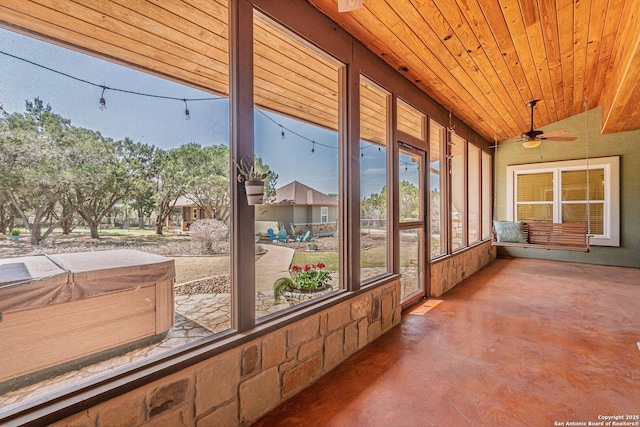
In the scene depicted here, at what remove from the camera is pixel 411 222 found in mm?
3689

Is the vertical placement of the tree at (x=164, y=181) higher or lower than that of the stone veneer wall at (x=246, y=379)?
higher

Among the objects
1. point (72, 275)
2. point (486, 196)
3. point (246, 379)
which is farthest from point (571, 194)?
point (72, 275)

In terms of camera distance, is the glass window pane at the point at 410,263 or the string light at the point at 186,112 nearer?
the string light at the point at 186,112

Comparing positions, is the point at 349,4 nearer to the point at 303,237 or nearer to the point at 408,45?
the point at 303,237

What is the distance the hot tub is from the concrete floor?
930 mm

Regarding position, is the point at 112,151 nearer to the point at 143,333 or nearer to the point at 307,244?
the point at 143,333

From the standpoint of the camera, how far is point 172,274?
1604mm

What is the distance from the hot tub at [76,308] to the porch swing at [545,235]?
18.4 feet

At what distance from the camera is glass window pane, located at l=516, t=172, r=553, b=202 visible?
667 cm

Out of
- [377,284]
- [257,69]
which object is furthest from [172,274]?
[377,284]

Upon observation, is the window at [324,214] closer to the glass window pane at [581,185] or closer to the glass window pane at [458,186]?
the glass window pane at [458,186]

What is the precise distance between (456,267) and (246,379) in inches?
162

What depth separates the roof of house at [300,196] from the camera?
2.18 metres

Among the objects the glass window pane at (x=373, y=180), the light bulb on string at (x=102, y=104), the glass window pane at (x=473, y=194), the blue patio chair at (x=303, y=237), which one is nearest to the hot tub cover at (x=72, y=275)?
the light bulb on string at (x=102, y=104)
